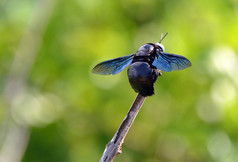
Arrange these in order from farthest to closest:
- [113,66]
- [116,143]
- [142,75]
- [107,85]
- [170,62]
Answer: [107,85] < [113,66] < [170,62] < [142,75] < [116,143]

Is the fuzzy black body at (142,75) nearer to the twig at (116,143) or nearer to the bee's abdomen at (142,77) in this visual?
the bee's abdomen at (142,77)

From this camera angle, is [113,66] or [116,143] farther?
[113,66]

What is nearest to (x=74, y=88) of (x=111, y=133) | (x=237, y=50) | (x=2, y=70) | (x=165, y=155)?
(x=111, y=133)

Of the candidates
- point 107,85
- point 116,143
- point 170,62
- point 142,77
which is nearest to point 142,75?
point 142,77

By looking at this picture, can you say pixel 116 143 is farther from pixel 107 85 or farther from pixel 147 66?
pixel 107 85

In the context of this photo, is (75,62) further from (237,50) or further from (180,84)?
(237,50)

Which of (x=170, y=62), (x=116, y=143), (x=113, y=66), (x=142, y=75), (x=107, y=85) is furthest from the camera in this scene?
(x=107, y=85)

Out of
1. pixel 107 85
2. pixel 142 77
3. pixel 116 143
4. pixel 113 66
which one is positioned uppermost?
pixel 107 85
